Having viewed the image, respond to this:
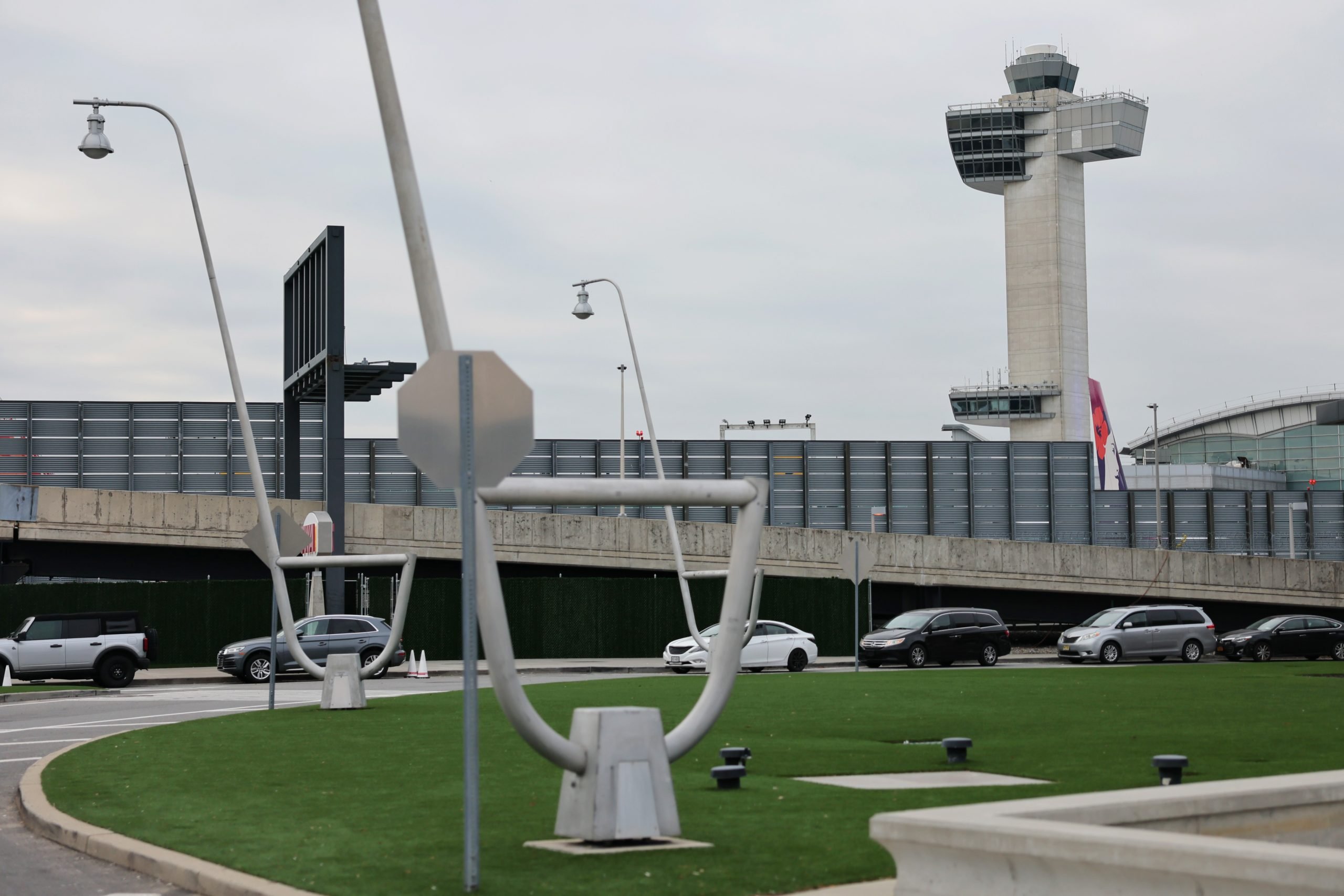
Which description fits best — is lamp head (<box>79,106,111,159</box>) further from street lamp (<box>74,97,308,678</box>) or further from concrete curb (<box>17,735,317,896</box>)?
concrete curb (<box>17,735,317,896</box>)

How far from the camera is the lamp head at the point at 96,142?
2420 centimetres

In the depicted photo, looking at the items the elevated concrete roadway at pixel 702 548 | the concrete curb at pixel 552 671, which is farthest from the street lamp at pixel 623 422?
the concrete curb at pixel 552 671

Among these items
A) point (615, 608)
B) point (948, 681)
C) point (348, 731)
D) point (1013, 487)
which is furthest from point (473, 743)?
point (1013, 487)

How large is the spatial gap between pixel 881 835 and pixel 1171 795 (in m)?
1.37

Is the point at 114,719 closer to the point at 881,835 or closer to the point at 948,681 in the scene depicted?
the point at 948,681

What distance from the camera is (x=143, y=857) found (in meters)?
8.90

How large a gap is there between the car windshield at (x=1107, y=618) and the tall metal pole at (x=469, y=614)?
108 feet

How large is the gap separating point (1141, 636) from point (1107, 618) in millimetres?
978

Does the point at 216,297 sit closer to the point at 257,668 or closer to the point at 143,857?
the point at 257,668

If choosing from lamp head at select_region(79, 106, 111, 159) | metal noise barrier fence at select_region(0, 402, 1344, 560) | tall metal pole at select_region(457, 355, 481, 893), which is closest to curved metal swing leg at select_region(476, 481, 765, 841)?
tall metal pole at select_region(457, 355, 481, 893)

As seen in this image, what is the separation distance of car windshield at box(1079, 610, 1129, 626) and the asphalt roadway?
4.62ft

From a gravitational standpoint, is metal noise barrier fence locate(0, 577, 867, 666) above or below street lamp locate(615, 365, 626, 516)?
below

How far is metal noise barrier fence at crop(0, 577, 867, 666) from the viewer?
1524 inches

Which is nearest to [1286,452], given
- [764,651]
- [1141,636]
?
[1141,636]
